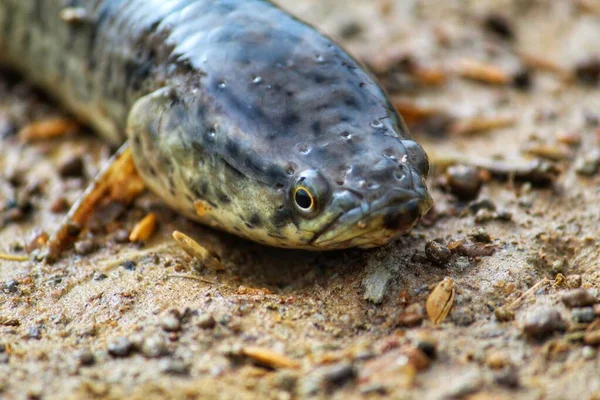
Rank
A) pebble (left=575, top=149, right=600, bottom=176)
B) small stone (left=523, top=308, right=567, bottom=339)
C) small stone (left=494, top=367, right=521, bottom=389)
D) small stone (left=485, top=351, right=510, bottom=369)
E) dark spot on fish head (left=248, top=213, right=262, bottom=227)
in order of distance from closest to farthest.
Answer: small stone (left=494, top=367, right=521, bottom=389)
small stone (left=485, top=351, right=510, bottom=369)
small stone (left=523, top=308, right=567, bottom=339)
dark spot on fish head (left=248, top=213, right=262, bottom=227)
pebble (left=575, top=149, right=600, bottom=176)

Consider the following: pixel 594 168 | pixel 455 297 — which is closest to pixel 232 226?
pixel 455 297

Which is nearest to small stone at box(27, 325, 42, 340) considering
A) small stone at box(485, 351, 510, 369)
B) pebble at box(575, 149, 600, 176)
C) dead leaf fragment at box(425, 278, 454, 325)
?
dead leaf fragment at box(425, 278, 454, 325)

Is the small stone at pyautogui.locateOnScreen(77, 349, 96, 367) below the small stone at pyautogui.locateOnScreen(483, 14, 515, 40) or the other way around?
below

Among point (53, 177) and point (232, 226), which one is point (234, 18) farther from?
point (53, 177)

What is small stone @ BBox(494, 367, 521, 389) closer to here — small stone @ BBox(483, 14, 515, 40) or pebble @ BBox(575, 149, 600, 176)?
pebble @ BBox(575, 149, 600, 176)

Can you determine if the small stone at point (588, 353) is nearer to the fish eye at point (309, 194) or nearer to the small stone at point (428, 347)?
the small stone at point (428, 347)

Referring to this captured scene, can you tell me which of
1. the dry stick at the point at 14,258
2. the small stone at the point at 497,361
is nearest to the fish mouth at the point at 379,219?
the small stone at the point at 497,361

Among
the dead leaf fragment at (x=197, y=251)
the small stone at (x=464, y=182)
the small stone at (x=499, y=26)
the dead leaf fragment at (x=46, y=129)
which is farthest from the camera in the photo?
the small stone at (x=499, y=26)

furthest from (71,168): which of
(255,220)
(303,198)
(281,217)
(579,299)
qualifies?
(579,299)
